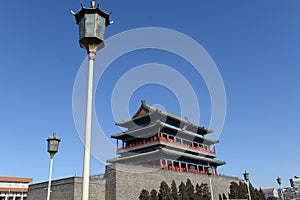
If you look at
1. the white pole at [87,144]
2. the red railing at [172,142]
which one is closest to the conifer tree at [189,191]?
the red railing at [172,142]

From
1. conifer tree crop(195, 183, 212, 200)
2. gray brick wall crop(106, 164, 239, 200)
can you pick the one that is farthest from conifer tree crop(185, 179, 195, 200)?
gray brick wall crop(106, 164, 239, 200)

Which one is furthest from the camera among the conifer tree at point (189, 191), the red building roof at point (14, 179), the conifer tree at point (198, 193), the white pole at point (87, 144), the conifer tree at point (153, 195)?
the red building roof at point (14, 179)

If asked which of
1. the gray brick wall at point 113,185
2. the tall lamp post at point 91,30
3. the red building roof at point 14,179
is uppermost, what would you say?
the red building roof at point 14,179

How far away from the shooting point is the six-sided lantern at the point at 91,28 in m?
6.04

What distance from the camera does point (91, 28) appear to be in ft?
19.9

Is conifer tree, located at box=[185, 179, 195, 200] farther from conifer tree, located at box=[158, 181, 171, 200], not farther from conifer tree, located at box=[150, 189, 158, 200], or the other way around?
conifer tree, located at box=[150, 189, 158, 200]

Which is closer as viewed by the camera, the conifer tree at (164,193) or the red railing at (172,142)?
the conifer tree at (164,193)

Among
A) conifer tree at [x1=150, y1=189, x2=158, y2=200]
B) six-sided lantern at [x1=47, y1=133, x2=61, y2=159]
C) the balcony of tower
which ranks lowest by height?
conifer tree at [x1=150, y1=189, x2=158, y2=200]

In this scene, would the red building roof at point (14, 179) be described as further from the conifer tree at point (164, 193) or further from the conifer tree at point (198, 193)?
the conifer tree at point (198, 193)

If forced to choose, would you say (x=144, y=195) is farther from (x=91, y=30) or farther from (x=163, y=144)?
(x=91, y=30)

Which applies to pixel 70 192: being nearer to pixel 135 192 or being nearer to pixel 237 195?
pixel 135 192

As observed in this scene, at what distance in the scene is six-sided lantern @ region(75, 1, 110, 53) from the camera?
6.04 meters

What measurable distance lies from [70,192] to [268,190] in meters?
90.8

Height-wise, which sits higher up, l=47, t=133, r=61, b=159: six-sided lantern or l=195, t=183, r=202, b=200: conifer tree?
l=47, t=133, r=61, b=159: six-sided lantern
